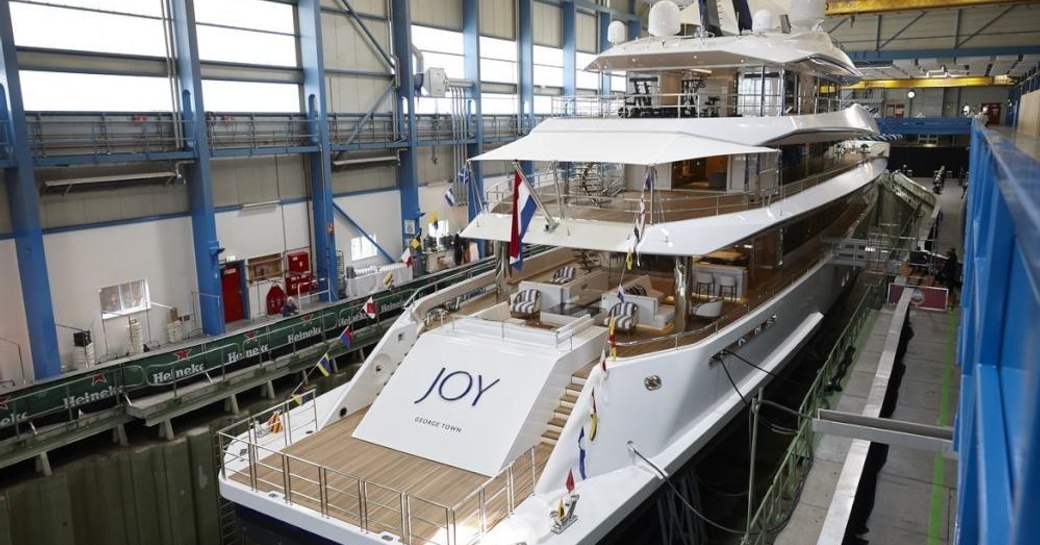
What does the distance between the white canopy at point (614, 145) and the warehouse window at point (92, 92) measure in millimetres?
8370

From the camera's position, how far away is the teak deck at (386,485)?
786 cm

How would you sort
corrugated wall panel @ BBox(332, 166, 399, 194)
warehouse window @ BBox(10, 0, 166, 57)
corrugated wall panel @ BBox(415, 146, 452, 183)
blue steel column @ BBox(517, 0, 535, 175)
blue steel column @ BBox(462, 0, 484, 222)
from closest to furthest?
warehouse window @ BBox(10, 0, 166, 57), corrugated wall panel @ BBox(332, 166, 399, 194), corrugated wall panel @ BBox(415, 146, 452, 183), blue steel column @ BBox(462, 0, 484, 222), blue steel column @ BBox(517, 0, 535, 175)

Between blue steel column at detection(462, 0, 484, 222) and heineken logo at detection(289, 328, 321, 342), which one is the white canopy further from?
blue steel column at detection(462, 0, 484, 222)

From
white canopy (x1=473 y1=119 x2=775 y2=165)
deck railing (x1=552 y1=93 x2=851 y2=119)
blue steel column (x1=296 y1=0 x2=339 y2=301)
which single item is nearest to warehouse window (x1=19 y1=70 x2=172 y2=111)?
blue steel column (x1=296 y1=0 x2=339 y2=301)

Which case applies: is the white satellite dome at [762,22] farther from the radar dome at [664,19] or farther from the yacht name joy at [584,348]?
the radar dome at [664,19]

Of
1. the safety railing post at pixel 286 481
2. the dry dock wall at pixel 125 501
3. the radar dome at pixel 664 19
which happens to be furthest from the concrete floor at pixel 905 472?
the dry dock wall at pixel 125 501

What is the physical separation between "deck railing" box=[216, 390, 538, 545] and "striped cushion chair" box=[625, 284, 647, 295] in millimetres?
3483

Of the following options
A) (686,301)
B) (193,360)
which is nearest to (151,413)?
(193,360)

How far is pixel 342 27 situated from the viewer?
813 inches

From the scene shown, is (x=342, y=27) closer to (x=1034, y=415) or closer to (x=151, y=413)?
(x=151, y=413)

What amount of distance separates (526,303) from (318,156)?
10249 millimetres

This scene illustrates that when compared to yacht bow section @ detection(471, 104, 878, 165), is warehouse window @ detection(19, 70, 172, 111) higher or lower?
higher

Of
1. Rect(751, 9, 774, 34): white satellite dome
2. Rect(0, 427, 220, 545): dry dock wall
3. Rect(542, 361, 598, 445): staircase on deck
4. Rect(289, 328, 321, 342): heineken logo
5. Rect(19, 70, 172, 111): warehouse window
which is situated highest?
Rect(751, 9, 774, 34): white satellite dome

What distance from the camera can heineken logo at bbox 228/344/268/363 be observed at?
14305 millimetres
